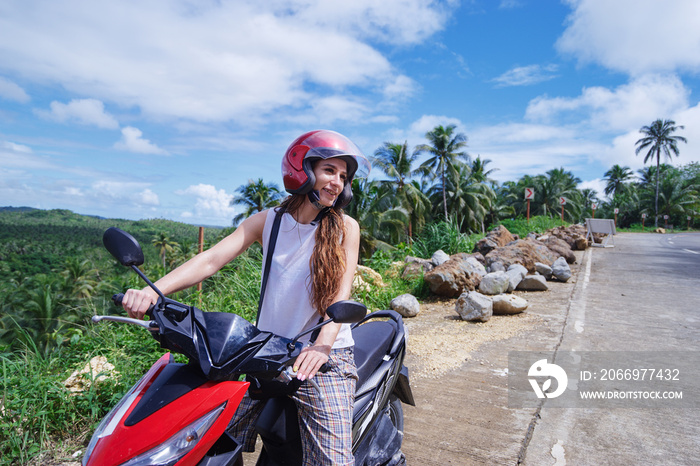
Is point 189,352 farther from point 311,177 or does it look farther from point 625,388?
point 625,388

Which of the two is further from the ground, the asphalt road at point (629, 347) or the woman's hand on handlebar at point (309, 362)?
the woman's hand on handlebar at point (309, 362)

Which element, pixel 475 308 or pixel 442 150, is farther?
pixel 442 150

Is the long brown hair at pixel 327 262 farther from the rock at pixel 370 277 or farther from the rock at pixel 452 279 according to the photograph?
the rock at pixel 452 279

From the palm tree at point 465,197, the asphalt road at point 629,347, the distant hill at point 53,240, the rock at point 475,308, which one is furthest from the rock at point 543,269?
the palm tree at point 465,197

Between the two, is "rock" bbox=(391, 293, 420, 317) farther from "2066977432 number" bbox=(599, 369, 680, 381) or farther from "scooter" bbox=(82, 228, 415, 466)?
"scooter" bbox=(82, 228, 415, 466)

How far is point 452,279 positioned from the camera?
7.15 m

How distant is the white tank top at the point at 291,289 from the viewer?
69.3 inches

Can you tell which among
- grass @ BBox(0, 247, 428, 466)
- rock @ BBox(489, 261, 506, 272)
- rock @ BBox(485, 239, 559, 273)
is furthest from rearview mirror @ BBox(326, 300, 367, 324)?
rock @ BBox(485, 239, 559, 273)

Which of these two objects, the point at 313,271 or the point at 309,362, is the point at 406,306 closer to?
the point at 313,271

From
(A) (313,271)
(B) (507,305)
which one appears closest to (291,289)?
(A) (313,271)

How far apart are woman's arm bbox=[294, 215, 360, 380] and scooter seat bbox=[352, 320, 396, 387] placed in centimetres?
37

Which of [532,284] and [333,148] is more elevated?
[333,148]

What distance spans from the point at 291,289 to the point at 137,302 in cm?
58

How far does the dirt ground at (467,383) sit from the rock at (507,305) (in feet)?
0.44
